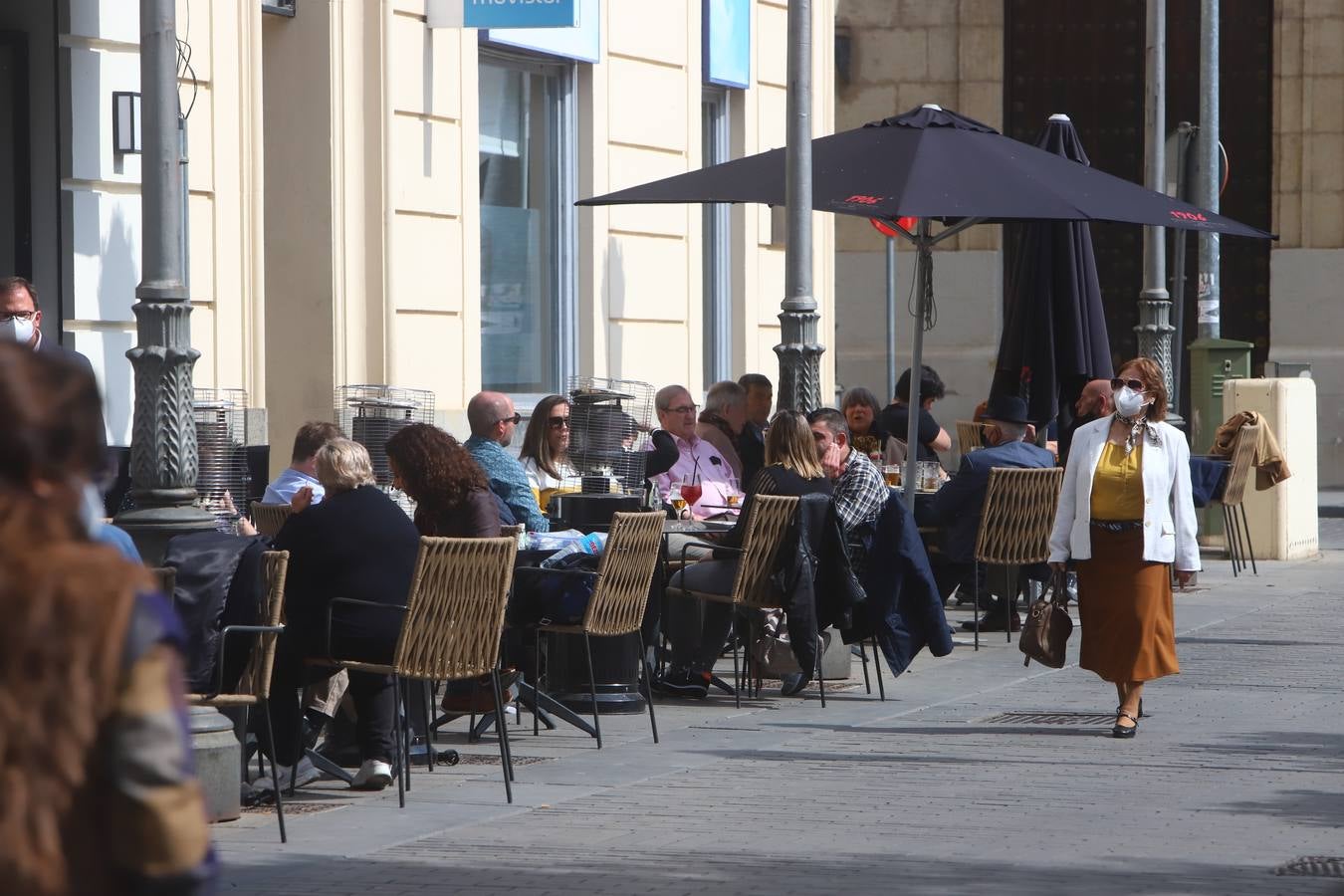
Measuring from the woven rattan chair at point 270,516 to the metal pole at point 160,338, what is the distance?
1.66 m

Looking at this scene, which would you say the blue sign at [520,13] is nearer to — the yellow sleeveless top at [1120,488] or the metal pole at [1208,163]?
the yellow sleeveless top at [1120,488]

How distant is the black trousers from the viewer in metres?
8.15

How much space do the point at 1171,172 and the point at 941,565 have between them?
12961 mm

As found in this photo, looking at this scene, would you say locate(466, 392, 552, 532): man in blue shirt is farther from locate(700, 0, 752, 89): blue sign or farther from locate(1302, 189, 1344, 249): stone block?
locate(1302, 189, 1344, 249): stone block

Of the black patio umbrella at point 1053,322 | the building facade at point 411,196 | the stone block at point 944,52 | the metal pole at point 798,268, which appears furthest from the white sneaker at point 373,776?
the stone block at point 944,52

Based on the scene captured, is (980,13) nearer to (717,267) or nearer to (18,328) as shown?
(717,267)

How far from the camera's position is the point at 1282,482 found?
18.6m

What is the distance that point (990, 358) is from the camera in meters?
28.4

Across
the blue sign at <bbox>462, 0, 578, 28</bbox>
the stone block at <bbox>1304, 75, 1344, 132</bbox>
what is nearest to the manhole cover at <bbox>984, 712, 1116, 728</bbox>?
the blue sign at <bbox>462, 0, 578, 28</bbox>

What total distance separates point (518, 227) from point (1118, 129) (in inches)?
607

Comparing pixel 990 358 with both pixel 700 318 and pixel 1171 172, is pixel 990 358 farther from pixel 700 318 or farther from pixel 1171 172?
pixel 700 318

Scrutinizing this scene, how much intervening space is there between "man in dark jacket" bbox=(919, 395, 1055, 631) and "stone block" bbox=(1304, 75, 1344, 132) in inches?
626

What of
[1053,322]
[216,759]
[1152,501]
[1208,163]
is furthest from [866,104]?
[216,759]

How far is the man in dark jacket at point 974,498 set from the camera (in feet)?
43.5
